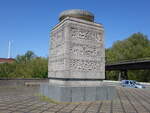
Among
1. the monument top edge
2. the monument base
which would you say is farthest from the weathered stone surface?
the monument base

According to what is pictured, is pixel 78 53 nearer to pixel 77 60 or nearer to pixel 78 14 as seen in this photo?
pixel 77 60

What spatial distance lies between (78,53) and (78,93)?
2159mm

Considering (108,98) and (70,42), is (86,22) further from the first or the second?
(108,98)

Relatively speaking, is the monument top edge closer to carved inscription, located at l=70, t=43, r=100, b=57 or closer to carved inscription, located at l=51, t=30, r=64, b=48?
carved inscription, located at l=51, t=30, r=64, b=48

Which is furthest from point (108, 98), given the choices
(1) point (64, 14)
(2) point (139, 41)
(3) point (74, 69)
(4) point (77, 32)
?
(2) point (139, 41)

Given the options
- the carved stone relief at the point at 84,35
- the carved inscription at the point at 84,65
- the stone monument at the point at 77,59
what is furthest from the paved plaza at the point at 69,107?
the carved stone relief at the point at 84,35

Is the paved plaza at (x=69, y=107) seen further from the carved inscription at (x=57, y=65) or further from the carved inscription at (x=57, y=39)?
the carved inscription at (x=57, y=39)

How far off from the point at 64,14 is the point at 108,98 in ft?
17.7

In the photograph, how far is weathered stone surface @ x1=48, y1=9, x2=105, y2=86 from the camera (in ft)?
31.6

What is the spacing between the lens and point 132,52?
53.1 m

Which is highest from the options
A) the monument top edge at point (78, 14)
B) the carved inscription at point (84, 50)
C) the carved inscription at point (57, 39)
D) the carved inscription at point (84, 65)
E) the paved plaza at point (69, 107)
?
the monument top edge at point (78, 14)

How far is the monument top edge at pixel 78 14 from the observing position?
34.4 ft

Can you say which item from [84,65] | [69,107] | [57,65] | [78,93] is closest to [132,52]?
[84,65]

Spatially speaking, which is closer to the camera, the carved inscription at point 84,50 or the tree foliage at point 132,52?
the carved inscription at point 84,50
